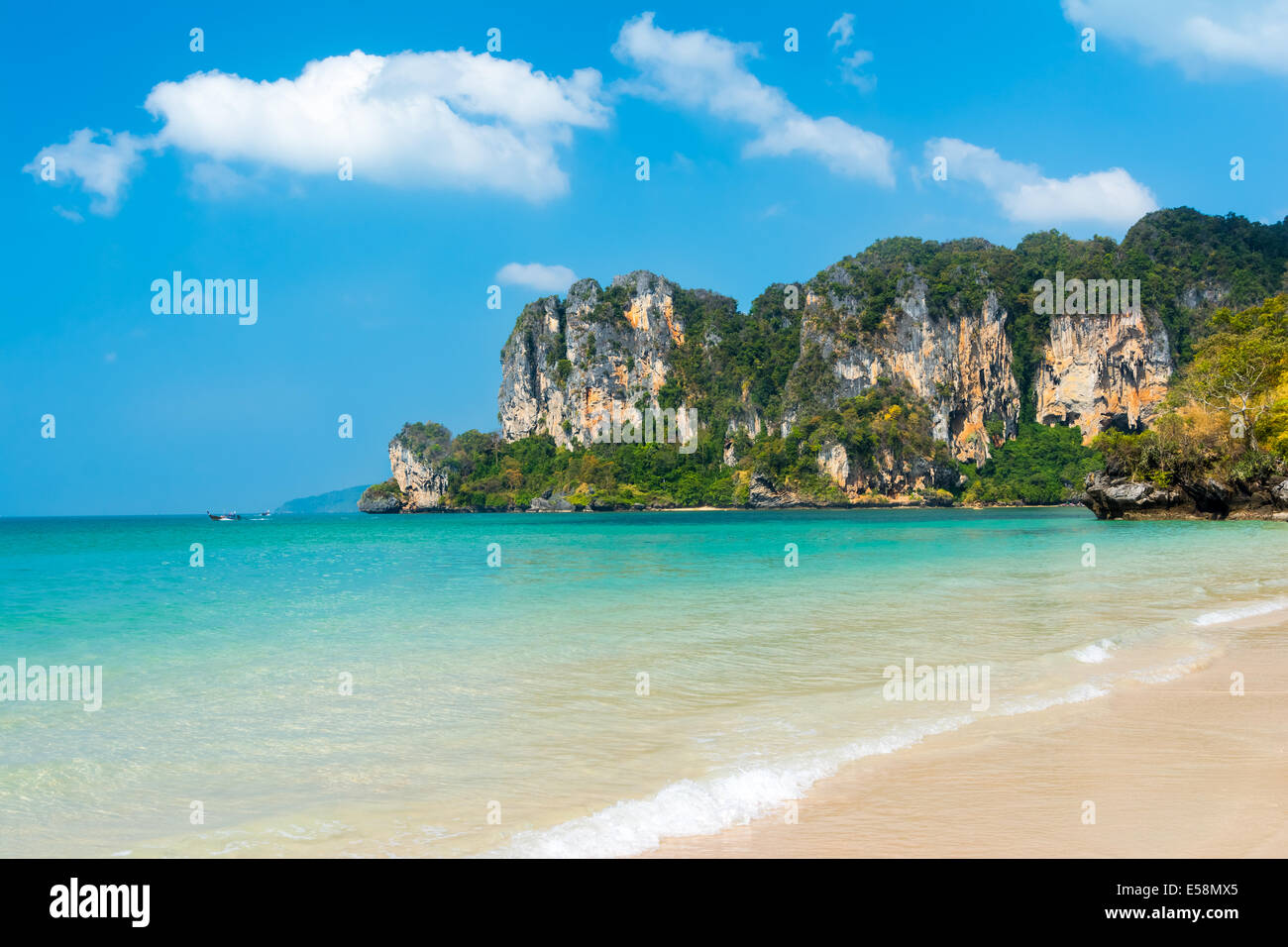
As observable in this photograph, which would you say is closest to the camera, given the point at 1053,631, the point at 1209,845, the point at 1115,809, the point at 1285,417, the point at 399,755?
the point at 1209,845

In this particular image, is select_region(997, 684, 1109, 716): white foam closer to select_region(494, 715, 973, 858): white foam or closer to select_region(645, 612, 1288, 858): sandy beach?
select_region(645, 612, 1288, 858): sandy beach

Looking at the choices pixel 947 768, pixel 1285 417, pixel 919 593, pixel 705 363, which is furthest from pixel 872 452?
pixel 947 768

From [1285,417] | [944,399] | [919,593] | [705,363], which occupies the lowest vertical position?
[919,593]

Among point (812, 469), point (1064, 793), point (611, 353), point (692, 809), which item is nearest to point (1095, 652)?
point (1064, 793)

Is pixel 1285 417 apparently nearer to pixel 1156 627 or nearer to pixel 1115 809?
pixel 1156 627

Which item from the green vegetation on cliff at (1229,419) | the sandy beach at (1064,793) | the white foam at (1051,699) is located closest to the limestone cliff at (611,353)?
the green vegetation on cliff at (1229,419)

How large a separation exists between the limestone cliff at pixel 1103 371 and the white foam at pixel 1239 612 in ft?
364

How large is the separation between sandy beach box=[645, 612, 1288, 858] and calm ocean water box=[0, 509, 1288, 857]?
1.13 feet

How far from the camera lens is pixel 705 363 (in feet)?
461

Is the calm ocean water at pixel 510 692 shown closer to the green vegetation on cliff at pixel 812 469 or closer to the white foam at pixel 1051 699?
the white foam at pixel 1051 699

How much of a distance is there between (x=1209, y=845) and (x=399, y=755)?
16.4ft

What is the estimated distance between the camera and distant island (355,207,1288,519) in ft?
359

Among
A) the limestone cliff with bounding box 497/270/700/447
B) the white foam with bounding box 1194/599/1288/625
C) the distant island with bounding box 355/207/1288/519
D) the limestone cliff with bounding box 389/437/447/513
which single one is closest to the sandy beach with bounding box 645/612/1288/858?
the white foam with bounding box 1194/599/1288/625

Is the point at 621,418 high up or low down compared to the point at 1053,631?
up
